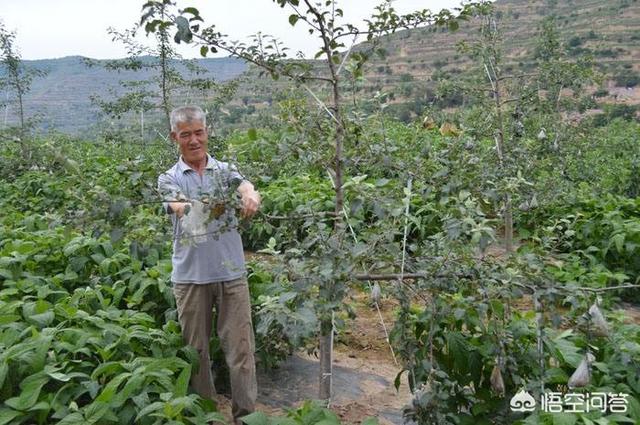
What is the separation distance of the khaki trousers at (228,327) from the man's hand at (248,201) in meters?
0.86

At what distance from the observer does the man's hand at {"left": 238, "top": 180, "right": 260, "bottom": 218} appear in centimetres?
272

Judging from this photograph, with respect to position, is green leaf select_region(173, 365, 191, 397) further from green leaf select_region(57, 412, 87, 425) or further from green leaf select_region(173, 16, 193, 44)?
green leaf select_region(173, 16, 193, 44)

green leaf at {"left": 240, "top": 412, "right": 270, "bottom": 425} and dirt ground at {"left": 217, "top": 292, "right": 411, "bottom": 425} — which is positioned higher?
green leaf at {"left": 240, "top": 412, "right": 270, "bottom": 425}

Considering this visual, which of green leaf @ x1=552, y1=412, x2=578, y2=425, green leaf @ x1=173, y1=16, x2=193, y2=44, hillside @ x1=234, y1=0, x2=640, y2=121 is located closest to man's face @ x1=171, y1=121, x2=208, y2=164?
green leaf @ x1=173, y1=16, x2=193, y2=44

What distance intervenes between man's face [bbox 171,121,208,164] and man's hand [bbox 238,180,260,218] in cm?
65

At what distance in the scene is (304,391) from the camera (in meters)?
4.27

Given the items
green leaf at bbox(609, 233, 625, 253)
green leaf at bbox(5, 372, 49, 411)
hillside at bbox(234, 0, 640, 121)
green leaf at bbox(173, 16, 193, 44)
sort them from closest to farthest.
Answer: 1. green leaf at bbox(173, 16, 193, 44)
2. green leaf at bbox(5, 372, 49, 411)
3. green leaf at bbox(609, 233, 625, 253)
4. hillside at bbox(234, 0, 640, 121)

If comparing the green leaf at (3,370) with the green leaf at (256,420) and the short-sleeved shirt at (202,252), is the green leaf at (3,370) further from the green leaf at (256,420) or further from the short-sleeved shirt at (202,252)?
the green leaf at (256,420)

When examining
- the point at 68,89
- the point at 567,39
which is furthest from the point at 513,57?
the point at 68,89

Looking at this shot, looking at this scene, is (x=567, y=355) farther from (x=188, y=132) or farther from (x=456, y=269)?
(x=188, y=132)

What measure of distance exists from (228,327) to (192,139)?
3.42 ft

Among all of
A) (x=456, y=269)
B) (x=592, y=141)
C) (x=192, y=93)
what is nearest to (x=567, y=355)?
(x=456, y=269)

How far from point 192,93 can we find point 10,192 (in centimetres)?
294

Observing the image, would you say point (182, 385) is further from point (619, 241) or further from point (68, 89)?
point (68, 89)
